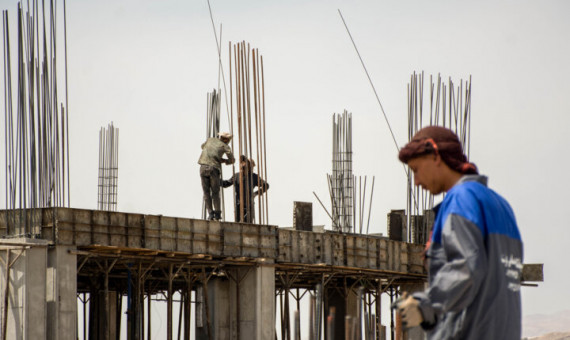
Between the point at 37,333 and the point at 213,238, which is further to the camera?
the point at 213,238

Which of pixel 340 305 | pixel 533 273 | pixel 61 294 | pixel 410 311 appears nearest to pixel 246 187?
pixel 61 294

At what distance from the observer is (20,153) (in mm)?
20859

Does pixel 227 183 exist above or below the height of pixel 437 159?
above

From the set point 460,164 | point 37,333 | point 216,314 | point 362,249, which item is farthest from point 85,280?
point 460,164

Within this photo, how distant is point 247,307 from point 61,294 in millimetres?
5858

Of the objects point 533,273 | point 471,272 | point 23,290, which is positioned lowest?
point 23,290

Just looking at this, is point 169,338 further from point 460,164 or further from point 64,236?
point 460,164

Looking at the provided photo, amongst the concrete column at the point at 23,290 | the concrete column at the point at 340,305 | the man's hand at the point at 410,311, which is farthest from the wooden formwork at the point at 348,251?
the man's hand at the point at 410,311

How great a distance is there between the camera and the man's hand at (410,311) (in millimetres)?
3820

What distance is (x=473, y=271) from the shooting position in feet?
12.2

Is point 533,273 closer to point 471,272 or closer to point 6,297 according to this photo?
point 6,297

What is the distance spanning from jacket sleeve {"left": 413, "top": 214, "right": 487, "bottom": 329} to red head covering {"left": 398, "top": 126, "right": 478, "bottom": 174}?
358 millimetres

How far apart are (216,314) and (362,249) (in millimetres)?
4891

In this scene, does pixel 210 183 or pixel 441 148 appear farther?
pixel 210 183
